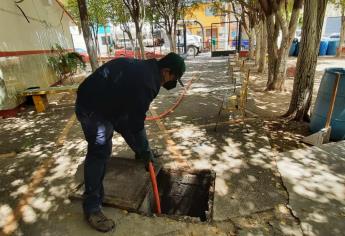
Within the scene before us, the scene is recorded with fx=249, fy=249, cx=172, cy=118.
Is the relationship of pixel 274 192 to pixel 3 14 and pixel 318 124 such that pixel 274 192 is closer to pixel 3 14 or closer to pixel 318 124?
pixel 318 124

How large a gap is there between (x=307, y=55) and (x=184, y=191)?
3.49 meters

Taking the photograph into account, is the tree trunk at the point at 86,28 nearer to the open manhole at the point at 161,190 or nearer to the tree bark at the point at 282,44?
the open manhole at the point at 161,190

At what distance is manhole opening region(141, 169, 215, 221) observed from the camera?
334 centimetres

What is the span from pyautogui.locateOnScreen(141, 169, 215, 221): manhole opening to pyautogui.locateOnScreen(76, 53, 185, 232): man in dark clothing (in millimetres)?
909

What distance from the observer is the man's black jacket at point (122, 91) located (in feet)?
7.43

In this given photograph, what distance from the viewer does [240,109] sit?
4.92m

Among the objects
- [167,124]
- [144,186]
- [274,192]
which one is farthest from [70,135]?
[274,192]

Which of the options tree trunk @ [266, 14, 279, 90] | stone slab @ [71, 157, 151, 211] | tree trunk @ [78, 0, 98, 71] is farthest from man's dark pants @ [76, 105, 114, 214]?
tree trunk @ [266, 14, 279, 90]

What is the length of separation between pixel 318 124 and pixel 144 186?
130 inches

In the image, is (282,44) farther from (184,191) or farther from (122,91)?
(122,91)

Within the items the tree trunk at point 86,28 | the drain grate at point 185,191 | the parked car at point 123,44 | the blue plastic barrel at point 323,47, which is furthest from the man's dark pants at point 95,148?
the parked car at point 123,44

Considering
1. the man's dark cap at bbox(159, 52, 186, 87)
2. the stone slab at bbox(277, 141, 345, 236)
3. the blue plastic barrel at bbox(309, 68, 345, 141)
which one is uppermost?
the man's dark cap at bbox(159, 52, 186, 87)

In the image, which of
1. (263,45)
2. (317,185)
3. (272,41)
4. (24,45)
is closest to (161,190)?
(317,185)

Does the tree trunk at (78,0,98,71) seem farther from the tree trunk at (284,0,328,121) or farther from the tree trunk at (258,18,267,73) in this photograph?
the tree trunk at (258,18,267,73)
